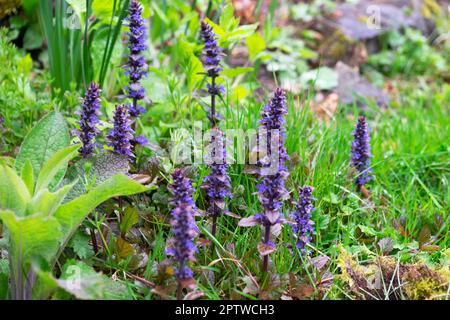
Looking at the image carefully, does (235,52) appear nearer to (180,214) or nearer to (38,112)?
(38,112)

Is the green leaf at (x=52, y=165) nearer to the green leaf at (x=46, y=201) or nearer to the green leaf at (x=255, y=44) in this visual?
the green leaf at (x=46, y=201)

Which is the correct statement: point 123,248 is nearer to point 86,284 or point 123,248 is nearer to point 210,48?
point 86,284

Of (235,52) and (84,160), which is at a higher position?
(235,52)

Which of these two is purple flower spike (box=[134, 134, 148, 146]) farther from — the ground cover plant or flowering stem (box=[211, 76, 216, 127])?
flowering stem (box=[211, 76, 216, 127])

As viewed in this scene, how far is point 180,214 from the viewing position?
188 cm

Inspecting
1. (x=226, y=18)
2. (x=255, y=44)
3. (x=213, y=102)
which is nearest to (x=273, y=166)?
(x=213, y=102)

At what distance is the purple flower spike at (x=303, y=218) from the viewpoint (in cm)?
226

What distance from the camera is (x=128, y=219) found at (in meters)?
2.35

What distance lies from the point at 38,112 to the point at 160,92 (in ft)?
2.09

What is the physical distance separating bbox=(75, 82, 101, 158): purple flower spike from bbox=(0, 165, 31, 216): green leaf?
1.40ft

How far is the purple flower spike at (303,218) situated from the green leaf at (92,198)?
58 centimetres

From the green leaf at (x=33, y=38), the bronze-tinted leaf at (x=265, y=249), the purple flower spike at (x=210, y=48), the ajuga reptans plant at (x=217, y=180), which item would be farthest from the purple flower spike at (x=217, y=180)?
the green leaf at (x=33, y=38)
